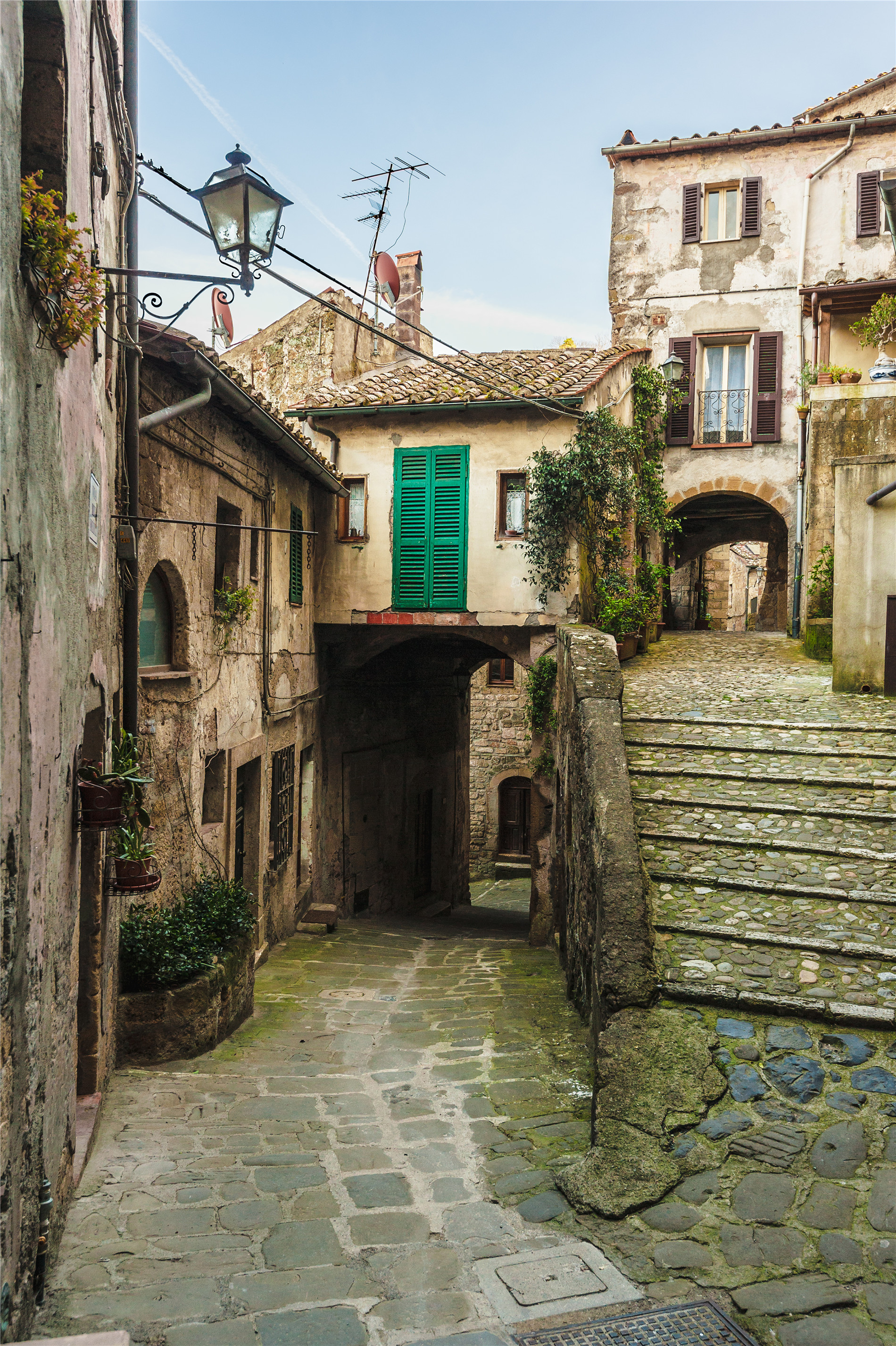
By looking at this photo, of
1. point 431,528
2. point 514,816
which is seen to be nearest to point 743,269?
point 431,528

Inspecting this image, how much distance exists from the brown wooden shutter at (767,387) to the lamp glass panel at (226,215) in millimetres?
13541

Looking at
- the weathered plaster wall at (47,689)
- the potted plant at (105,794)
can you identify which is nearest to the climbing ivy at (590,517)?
the weathered plaster wall at (47,689)

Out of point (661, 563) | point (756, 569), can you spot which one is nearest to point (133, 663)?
point (661, 563)

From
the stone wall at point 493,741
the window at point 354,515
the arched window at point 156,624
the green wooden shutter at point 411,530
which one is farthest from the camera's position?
the stone wall at point 493,741

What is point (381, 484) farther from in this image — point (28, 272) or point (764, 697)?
point (28, 272)

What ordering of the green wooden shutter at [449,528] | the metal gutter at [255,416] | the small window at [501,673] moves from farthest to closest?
1. the small window at [501,673]
2. the green wooden shutter at [449,528]
3. the metal gutter at [255,416]

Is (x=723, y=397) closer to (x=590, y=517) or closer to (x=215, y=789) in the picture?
(x=590, y=517)

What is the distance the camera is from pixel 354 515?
13094 millimetres

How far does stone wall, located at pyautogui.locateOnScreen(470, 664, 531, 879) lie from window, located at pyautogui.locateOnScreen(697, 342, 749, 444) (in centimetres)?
717

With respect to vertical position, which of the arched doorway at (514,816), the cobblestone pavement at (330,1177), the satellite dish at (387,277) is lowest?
the arched doorway at (514,816)

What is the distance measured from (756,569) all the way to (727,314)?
1503 centimetres

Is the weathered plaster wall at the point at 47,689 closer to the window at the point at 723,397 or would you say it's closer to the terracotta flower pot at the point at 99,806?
the terracotta flower pot at the point at 99,806

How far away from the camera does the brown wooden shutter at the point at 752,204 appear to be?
1691 cm

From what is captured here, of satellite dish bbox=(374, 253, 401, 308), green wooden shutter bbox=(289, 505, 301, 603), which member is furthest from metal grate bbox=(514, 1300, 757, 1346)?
satellite dish bbox=(374, 253, 401, 308)
